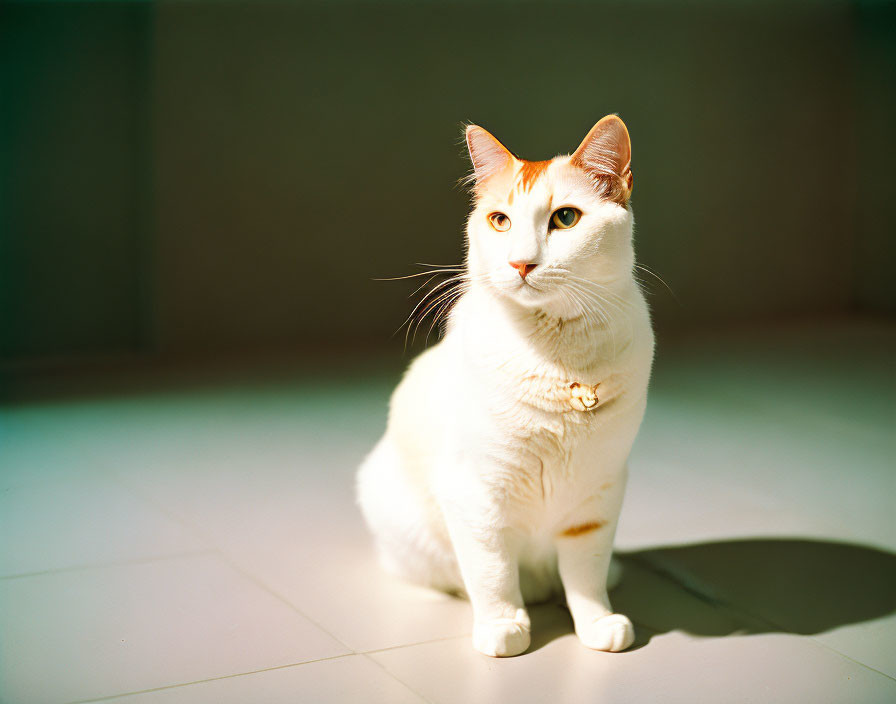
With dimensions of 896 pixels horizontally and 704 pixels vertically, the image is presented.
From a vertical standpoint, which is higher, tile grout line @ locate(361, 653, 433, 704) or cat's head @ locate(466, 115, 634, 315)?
cat's head @ locate(466, 115, 634, 315)

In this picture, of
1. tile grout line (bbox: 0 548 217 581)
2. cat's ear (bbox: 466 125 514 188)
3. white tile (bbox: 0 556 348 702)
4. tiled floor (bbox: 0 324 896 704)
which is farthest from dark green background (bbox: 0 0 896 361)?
cat's ear (bbox: 466 125 514 188)

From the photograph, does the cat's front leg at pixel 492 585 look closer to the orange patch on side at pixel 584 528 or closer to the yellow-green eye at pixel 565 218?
the orange patch on side at pixel 584 528

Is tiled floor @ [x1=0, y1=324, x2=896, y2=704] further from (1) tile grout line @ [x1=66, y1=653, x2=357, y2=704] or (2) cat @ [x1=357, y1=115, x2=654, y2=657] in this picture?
(2) cat @ [x1=357, y1=115, x2=654, y2=657]

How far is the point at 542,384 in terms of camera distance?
5.06ft

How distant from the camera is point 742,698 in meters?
→ 1.48

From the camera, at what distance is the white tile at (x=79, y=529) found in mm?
2041

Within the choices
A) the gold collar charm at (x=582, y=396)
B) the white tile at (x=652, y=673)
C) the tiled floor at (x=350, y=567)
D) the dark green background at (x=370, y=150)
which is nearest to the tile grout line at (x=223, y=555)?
the tiled floor at (x=350, y=567)

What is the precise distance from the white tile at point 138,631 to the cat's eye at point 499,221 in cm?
74

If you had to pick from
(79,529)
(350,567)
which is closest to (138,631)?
(350,567)

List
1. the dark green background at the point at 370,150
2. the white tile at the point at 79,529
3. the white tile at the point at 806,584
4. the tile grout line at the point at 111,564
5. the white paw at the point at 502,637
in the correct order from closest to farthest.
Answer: the white paw at the point at 502,637 → the white tile at the point at 806,584 → the tile grout line at the point at 111,564 → the white tile at the point at 79,529 → the dark green background at the point at 370,150

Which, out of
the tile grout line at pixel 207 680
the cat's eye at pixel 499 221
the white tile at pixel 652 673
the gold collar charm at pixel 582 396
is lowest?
the tile grout line at pixel 207 680

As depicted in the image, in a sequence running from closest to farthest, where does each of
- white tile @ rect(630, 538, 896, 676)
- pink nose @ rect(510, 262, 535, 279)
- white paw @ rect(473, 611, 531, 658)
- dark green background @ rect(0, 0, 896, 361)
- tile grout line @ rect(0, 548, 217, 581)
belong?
pink nose @ rect(510, 262, 535, 279) < white paw @ rect(473, 611, 531, 658) < white tile @ rect(630, 538, 896, 676) < tile grout line @ rect(0, 548, 217, 581) < dark green background @ rect(0, 0, 896, 361)

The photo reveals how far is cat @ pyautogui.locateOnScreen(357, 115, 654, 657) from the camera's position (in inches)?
58.8

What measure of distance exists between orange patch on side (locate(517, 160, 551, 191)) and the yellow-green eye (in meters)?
0.06
